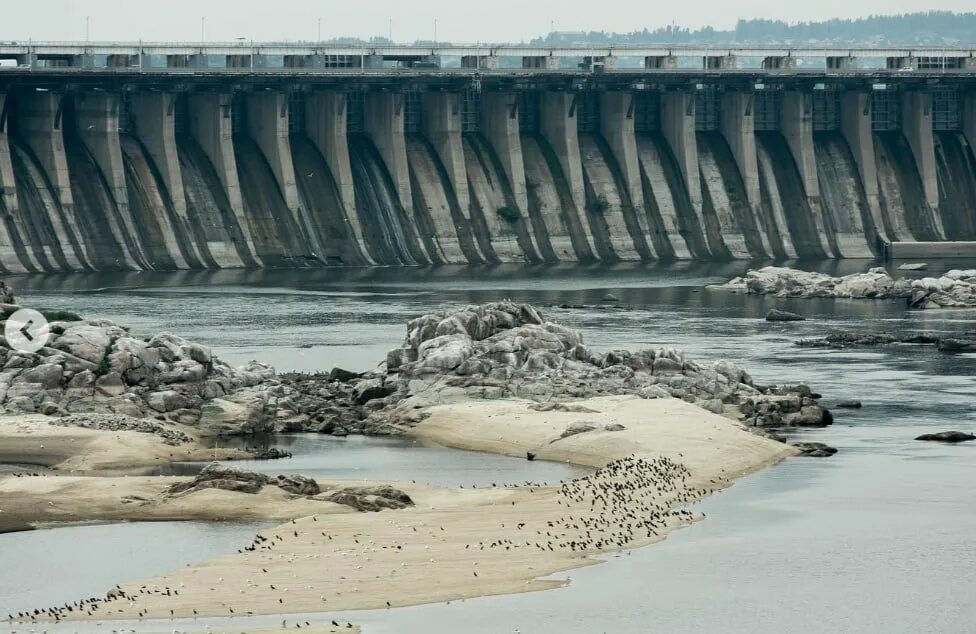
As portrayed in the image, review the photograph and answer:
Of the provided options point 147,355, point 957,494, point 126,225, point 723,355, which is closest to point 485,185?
point 126,225

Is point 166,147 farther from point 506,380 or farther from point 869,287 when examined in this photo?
point 506,380

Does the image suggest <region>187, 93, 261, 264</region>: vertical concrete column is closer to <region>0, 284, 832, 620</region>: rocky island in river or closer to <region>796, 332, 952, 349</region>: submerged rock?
<region>796, 332, 952, 349</region>: submerged rock

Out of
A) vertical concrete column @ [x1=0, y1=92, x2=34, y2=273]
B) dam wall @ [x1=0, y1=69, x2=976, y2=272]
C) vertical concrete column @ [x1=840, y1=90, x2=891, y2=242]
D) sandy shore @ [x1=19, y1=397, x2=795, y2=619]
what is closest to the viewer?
A: sandy shore @ [x1=19, y1=397, x2=795, y2=619]

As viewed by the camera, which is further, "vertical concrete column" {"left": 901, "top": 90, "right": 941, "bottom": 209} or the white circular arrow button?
"vertical concrete column" {"left": 901, "top": 90, "right": 941, "bottom": 209}

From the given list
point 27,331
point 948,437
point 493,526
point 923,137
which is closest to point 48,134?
point 27,331

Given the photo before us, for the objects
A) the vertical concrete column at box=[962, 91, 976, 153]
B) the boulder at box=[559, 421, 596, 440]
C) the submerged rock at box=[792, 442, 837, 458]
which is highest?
the vertical concrete column at box=[962, 91, 976, 153]

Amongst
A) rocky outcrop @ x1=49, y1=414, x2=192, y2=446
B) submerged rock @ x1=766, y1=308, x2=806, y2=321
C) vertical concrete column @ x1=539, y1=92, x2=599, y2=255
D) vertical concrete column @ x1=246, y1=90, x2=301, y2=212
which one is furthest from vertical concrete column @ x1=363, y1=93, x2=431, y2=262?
rocky outcrop @ x1=49, y1=414, x2=192, y2=446

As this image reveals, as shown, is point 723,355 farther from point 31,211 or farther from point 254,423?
point 31,211
